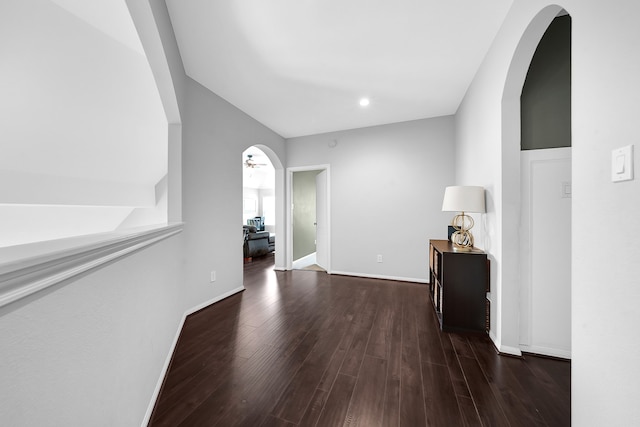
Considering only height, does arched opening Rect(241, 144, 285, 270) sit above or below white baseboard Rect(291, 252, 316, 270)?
above

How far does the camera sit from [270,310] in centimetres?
269

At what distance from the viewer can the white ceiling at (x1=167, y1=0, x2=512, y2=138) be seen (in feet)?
5.79

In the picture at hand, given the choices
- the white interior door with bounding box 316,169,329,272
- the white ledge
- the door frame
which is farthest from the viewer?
the white interior door with bounding box 316,169,329,272

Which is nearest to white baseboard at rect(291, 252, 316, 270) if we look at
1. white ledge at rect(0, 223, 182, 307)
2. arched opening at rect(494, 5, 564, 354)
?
arched opening at rect(494, 5, 564, 354)

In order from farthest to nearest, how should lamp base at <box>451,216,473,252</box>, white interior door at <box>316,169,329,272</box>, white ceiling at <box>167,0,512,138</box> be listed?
white interior door at <box>316,169,329,272</box>
lamp base at <box>451,216,473,252</box>
white ceiling at <box>167,0,512,138</box>

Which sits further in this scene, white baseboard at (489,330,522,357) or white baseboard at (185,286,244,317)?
white baseboard at (185,286,244,317)

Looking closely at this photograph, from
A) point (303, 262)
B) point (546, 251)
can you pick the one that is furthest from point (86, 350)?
point (303, 262)

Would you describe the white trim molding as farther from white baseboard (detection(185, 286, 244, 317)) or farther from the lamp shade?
the lamp shade

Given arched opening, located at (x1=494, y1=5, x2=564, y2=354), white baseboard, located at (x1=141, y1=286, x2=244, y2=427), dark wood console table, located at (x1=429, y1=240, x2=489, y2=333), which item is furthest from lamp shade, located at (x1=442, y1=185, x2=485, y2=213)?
white baseboard, located at (x1=141, y1=286, x2=244, y2=427)

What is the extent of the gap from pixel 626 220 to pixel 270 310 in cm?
267

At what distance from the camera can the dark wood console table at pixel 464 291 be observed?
2.17 metres

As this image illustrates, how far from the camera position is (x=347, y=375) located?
1.63 meters

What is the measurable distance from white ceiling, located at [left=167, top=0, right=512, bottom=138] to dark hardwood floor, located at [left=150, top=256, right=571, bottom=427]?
2560 millimetres

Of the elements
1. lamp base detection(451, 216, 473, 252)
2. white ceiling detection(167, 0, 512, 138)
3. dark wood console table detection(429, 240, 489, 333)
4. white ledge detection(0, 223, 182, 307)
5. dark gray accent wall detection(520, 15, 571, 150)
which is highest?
white ceiling detection(167, 0, 512, 138)
